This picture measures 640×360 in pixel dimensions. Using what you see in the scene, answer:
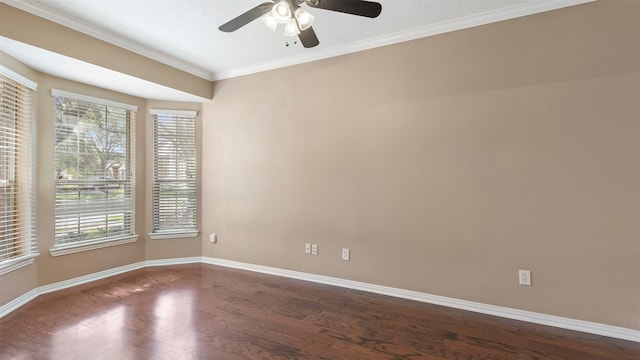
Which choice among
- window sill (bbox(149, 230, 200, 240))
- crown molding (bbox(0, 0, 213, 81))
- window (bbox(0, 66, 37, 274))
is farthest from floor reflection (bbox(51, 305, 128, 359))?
crown molding (bbox(0, 0, 213, 81))

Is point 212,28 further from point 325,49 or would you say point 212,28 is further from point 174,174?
point 174,174

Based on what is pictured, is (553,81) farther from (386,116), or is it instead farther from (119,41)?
(119,41)

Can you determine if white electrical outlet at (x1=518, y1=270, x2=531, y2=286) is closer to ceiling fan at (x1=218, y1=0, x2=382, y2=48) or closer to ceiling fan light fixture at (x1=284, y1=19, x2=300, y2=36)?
ceiling fan at (x1=218, y1=0, x2=382, y2=48)

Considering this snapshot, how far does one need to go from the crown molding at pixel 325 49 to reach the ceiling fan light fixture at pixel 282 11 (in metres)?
1.57

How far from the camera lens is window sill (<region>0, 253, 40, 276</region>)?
264cm

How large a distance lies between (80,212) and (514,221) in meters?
4.67

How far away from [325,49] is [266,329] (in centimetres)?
294

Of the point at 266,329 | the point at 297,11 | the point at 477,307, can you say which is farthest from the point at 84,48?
the point at 477,307

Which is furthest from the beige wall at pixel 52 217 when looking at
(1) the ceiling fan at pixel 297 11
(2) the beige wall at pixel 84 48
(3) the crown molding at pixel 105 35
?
(1) the ceiling fan at pixel 297 11

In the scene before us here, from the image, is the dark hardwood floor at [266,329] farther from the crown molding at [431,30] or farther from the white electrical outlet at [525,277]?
the crown molding at [431,30]

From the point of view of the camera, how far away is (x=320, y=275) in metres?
3.53

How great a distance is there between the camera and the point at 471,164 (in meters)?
2.79

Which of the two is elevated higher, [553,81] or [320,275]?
[553,81]

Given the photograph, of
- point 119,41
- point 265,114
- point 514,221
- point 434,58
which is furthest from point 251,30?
point 514,221
